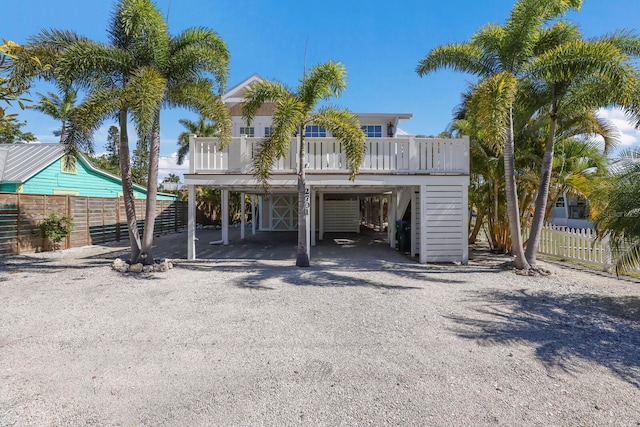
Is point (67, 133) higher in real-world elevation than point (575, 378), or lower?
higher

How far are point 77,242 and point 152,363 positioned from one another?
11.8 meters

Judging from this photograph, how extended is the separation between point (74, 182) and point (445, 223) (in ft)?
56.6

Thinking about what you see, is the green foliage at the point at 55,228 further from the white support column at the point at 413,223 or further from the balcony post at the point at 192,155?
the white support column at the point at 413,223

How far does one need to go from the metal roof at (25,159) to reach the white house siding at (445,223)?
15.1 metres

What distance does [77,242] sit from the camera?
12.7 metres

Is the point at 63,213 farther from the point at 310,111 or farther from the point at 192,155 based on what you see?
the point at 310,111

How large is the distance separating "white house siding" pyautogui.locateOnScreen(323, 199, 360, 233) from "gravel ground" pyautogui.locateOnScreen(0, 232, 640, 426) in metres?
12.8

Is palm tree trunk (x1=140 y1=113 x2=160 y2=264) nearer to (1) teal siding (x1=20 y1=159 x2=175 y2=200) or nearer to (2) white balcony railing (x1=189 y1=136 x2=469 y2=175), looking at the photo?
(2) white balcony railing (x1=189 y1=136 x2=469 y2=175)

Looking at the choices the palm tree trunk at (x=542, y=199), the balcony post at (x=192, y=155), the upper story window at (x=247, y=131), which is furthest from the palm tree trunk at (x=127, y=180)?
the palm tree trunk at (x=542, y=199)

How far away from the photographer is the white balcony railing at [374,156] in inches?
372

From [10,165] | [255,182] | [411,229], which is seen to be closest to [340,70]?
[255,182]

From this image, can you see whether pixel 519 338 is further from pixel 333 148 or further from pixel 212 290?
pixel 333 148

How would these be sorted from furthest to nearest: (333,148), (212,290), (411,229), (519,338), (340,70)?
(411,229) → (333,148) → (340,70) → (212,290) → (519,338)

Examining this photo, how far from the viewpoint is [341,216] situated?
20.0m
